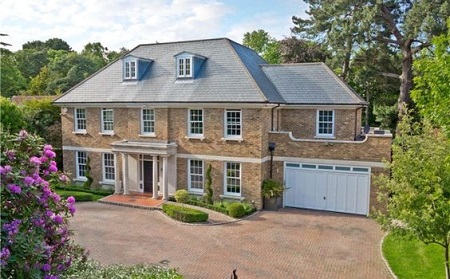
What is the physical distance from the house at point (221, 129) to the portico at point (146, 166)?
68 mm

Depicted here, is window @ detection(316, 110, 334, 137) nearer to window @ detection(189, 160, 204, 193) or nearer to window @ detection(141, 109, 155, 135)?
window @ detection(189, 160, 204, 193)

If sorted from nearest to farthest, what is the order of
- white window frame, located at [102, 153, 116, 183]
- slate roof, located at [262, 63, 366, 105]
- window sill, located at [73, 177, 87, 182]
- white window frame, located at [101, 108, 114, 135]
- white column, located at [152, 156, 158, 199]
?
slate roof, located at [262, 63, 366, 105], white column, located at [152, 156, 158, 199], white window frame, located at [101, 108, 114, 135], white window frame, located at [102, 153, 116, 183], window sill, located at [73, 177, 87, 182]

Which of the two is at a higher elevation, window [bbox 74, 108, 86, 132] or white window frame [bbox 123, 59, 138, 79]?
white window frame [bbox 123, 59, 138, 79]

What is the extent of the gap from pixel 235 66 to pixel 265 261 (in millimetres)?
13311

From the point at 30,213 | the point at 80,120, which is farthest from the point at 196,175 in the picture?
the point at 30,213

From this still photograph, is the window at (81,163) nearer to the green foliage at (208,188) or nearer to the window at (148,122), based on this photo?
the window at (148,122)

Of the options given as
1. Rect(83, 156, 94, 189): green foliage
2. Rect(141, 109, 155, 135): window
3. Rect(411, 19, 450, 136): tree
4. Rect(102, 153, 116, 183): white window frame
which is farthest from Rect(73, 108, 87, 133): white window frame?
Rect(411, 19, 450, 136): tree

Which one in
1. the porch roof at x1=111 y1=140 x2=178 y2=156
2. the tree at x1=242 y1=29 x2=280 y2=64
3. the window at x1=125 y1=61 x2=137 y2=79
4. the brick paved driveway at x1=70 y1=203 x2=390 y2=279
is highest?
the tree at x1=242 y1=29 x2=280 y2=64

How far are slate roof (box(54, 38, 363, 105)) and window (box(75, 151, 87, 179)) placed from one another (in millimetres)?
3839

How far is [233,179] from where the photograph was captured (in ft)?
76.1

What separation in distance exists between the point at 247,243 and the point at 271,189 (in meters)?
5.62

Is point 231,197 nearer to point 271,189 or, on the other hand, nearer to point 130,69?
point 271,189

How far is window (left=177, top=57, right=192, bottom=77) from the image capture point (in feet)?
81.8

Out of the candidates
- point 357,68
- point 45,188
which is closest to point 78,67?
point 357,68
